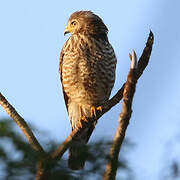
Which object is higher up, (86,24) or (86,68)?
(86,24)

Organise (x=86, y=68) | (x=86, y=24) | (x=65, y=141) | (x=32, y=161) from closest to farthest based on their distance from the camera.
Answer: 1. (x=32, y=161)
2. (x=65, y=141)
3. (x=86, y=68)
4. (x=86, y=24)

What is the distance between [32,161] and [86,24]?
4918 mm

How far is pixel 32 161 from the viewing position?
4.23 ft

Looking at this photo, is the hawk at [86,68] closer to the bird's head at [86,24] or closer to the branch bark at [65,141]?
the bird's head at [86,24]

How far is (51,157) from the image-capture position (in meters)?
1.34

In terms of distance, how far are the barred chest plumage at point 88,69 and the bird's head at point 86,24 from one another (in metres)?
0.21

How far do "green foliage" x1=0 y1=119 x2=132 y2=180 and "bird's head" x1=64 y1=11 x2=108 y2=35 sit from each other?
4.66 meters

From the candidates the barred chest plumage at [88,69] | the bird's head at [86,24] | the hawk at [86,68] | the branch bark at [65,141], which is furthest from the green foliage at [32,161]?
the bird's head at [86,24]

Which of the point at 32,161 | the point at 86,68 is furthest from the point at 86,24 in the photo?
the point at 32,161

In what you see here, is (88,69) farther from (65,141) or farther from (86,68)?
(65,141)

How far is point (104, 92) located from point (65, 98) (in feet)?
2.08

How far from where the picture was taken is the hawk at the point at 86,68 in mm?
5523

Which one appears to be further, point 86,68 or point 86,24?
point 86,24

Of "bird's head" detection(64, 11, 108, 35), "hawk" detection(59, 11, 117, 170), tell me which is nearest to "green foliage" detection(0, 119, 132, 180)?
"hawk" detection(59, 11, 117, 170)
